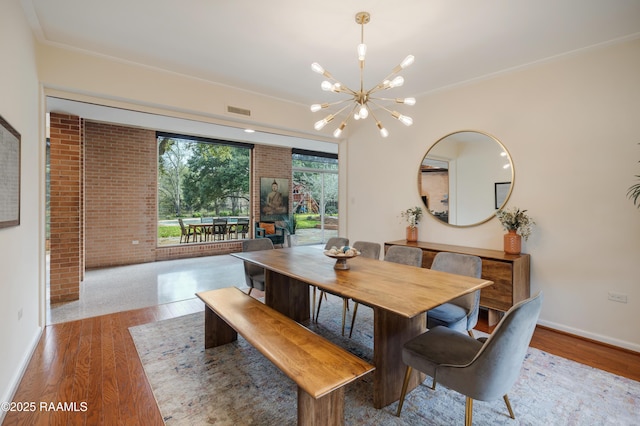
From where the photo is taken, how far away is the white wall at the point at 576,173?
106 inches

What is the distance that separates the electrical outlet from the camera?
8.87 feet

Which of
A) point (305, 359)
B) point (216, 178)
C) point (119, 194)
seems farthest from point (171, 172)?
point (305, 359)

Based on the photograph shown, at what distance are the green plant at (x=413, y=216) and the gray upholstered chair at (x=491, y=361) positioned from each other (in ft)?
8.29

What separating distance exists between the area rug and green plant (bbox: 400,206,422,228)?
75.6 inches

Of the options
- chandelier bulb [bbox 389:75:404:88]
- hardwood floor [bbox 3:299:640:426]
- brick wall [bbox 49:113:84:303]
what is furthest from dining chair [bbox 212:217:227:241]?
chandelier bulb [bbox 389:75:404:88]

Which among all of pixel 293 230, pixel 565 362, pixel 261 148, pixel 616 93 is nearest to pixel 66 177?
pixel 261 148

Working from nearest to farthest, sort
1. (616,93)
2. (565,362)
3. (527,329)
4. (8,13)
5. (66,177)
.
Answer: (527,329) → (8,13) → (565,362) → (616,93) → (66,177)

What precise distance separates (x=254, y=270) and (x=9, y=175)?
7.47 ft

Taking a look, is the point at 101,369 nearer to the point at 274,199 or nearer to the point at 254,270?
the point at 254,270

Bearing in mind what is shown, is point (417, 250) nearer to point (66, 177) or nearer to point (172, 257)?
point (66, 177)

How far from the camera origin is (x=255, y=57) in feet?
10.1

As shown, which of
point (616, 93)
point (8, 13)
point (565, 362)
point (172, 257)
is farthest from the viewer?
point (172, 257)

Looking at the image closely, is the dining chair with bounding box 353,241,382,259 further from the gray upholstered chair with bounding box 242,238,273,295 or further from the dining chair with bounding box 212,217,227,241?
the dining chair with bounding box 212,217,227,241

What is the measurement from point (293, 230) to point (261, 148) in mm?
2376
